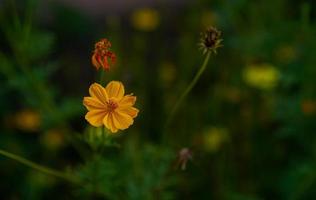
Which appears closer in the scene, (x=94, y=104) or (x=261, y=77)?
(x=94, y=104)

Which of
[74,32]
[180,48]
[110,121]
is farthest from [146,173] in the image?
[74,32]

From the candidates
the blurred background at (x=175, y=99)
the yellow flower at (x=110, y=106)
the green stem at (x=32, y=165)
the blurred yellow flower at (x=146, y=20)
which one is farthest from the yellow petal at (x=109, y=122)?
the blurred yellow flower at (x=146, y=20)

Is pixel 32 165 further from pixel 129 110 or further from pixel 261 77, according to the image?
pixel 261 77

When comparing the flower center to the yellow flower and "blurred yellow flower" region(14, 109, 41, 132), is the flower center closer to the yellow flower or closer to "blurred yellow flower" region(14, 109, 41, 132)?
the yellow flower

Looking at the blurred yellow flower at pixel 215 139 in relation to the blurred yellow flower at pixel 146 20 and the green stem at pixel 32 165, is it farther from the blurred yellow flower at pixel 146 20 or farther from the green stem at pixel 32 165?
the green stem at pixel 32 165

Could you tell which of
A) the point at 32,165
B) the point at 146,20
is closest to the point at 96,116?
the point at 32,165

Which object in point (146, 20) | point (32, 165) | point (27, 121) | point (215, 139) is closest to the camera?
point (32, 165)
